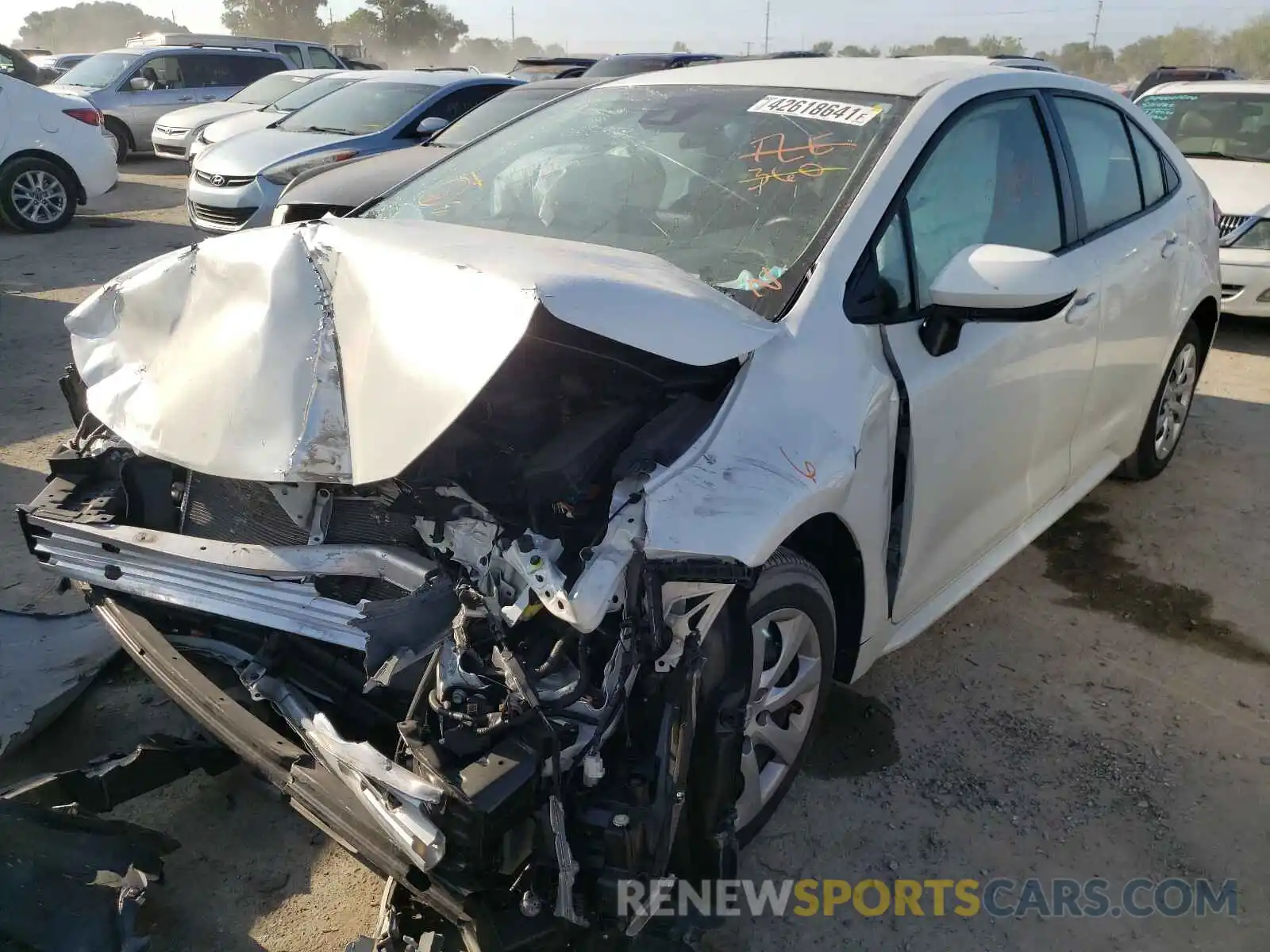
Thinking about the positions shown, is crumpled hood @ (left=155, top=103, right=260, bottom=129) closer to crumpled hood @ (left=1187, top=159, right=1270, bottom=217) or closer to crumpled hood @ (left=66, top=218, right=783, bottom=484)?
crumpled hood @ (left=1187, top=159, right=1270, bottom=217)

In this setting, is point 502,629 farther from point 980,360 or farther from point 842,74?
point 842,74

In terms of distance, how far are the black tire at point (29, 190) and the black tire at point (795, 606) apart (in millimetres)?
10103

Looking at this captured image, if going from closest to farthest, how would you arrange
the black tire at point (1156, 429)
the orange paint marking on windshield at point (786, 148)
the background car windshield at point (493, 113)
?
1. the orange paint marking on windshield at point (786, 148)
2. the black tire at point (1156, 429)
3. the background car windshield at point (493, 113)

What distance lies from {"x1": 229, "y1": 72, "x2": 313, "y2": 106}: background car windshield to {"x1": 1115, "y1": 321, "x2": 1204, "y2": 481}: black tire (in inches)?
465

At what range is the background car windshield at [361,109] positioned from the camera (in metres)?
9.17

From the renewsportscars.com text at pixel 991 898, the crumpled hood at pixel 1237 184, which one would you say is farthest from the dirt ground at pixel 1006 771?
the crumpled hood at pixel 1237 184

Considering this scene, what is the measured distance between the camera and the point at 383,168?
696 cm

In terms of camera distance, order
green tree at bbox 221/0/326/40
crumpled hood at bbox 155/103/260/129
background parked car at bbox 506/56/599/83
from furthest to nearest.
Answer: green tree at bbox 221/0/326/40, crumpled hood at bbox 155/103/260/129, background parked car at bbox 506/56/599/83

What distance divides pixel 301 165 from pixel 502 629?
7.81 m

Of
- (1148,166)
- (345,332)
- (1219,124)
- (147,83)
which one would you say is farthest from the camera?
(147,83)

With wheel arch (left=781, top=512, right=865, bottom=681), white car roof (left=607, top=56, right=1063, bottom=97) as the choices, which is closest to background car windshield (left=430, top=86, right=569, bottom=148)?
white car roof (left=607, top=56, right=1063, bottom=97)

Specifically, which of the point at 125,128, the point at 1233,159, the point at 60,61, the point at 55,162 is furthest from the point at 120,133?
the point at 1233,159

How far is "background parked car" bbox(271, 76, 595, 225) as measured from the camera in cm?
638

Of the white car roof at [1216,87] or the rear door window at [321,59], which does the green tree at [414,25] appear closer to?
the rear door window at [321,59]
